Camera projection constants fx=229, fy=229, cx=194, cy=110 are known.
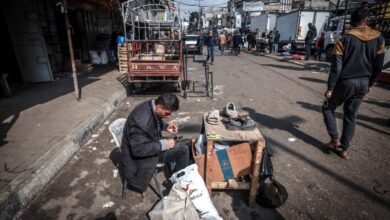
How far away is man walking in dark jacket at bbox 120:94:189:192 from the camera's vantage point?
7.88 feet

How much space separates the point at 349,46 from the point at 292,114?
2.58 m

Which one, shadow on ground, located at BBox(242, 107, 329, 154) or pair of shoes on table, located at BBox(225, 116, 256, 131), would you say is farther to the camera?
shadow on ground, located at BBox(242, 107, 329, 154)

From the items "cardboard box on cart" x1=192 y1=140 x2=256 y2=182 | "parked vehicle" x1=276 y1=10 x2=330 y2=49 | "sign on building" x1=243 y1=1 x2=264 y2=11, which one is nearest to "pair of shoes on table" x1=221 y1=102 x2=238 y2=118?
"cardboard box on cart" x1=192 y1=140 x2=256 y2=182

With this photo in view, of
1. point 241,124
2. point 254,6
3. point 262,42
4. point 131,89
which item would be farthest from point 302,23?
point 254,6

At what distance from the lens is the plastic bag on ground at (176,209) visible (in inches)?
80.4

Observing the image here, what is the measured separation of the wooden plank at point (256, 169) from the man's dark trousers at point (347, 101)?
1847 mm

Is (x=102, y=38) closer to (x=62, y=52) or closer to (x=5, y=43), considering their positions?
(x=62, y=52)

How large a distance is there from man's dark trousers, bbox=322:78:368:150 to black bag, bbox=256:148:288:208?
1636 mm

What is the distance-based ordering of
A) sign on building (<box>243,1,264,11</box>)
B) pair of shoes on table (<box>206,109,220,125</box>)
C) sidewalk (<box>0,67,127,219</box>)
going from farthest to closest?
sign on building (<box>243,1,264,11</box>)
pair of shoes on table (<box>206,109,220,125</box>)
sidewalk (<box>0,67,127,219</box>)

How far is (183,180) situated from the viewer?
236 centimetres

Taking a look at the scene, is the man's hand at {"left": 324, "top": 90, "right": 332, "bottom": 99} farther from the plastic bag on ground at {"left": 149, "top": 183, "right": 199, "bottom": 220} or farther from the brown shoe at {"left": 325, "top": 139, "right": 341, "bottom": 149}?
the plastic bag on ground at {"left": 149, "top": 183, "right": 199, "bottom": 220}

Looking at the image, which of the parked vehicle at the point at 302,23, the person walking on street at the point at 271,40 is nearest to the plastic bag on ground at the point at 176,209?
the person walking on street at the point at 271,40

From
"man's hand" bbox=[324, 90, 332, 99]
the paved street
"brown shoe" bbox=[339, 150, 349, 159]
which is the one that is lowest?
the paved street

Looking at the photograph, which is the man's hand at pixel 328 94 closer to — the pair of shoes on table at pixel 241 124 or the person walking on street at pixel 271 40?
the pair of shoes on table at pixel 241 124
